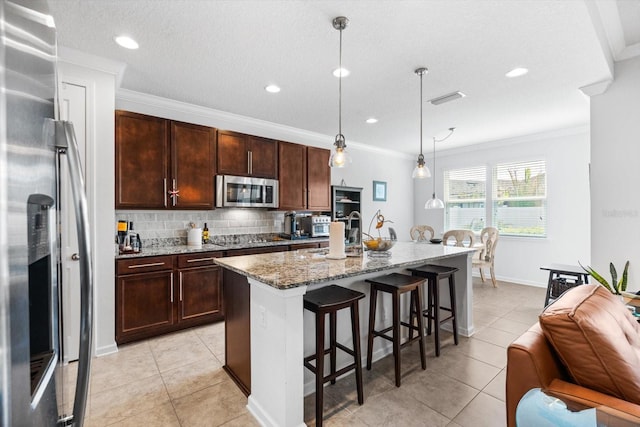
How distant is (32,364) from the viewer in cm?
57

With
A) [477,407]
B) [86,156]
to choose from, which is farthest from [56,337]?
[86,156]

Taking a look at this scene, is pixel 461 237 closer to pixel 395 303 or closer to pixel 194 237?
pixel 395 303

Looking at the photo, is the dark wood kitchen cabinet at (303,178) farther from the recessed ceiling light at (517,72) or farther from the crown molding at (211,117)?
the recessed ceiling light at (517,72)

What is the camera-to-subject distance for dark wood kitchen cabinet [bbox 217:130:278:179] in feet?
12.6

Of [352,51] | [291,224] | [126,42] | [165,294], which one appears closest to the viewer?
[126,42]

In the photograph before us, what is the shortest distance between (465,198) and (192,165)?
5270 millimetres

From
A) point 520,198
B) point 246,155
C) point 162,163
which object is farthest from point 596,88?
point 162,163

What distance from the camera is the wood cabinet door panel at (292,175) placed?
4426mm

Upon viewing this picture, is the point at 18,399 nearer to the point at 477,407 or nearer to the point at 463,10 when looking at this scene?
the point at 477,407

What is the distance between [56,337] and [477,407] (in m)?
2.33

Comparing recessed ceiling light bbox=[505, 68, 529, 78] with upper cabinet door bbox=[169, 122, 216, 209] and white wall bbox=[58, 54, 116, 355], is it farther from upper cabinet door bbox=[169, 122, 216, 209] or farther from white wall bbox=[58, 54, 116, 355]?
white wall bbox=[58, 54, 116, 355]

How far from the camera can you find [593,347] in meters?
1.15

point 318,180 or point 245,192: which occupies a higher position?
point 318,180

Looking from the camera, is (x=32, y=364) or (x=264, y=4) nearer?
(x=32, y=364)
